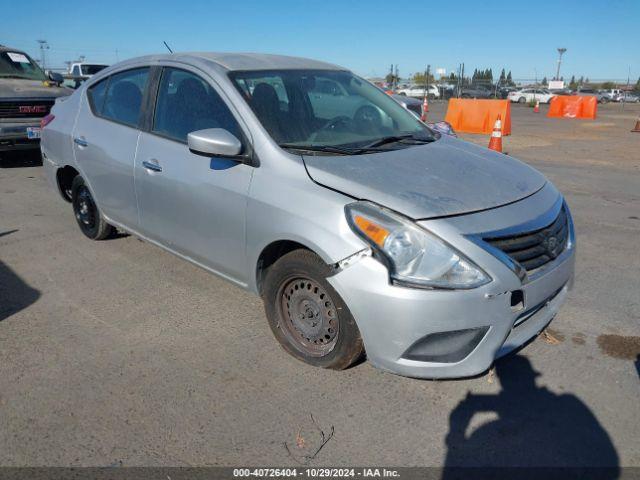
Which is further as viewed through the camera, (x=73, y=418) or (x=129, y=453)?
(x=73, y=418)

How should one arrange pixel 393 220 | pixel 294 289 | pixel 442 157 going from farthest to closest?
pixel 442 157, pixel 294 289, pixel 393 220

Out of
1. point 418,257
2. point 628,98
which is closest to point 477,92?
point 628,98

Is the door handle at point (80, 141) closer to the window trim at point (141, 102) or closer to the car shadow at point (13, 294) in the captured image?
the window trim at point (141, 102)

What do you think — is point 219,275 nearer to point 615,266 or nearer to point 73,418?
point 73,418

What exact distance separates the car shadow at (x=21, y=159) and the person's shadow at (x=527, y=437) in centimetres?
872

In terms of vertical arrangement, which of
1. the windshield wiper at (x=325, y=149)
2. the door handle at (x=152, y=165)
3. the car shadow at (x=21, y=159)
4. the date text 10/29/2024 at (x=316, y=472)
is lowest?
the date text 10/29/2024 at (x=316, y=472)

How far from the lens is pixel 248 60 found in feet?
12.3

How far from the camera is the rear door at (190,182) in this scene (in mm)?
3182

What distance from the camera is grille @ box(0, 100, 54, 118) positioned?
27.5 feet

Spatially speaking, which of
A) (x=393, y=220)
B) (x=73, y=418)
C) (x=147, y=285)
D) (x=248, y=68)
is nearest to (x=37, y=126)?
(x=147, y=285)

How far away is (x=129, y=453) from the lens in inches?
93.7

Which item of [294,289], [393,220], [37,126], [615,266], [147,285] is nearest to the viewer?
[393,220]

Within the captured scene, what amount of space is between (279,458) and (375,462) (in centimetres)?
43

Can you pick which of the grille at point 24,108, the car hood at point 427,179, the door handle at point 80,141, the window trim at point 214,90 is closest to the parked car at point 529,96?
the grille at point 24,108
